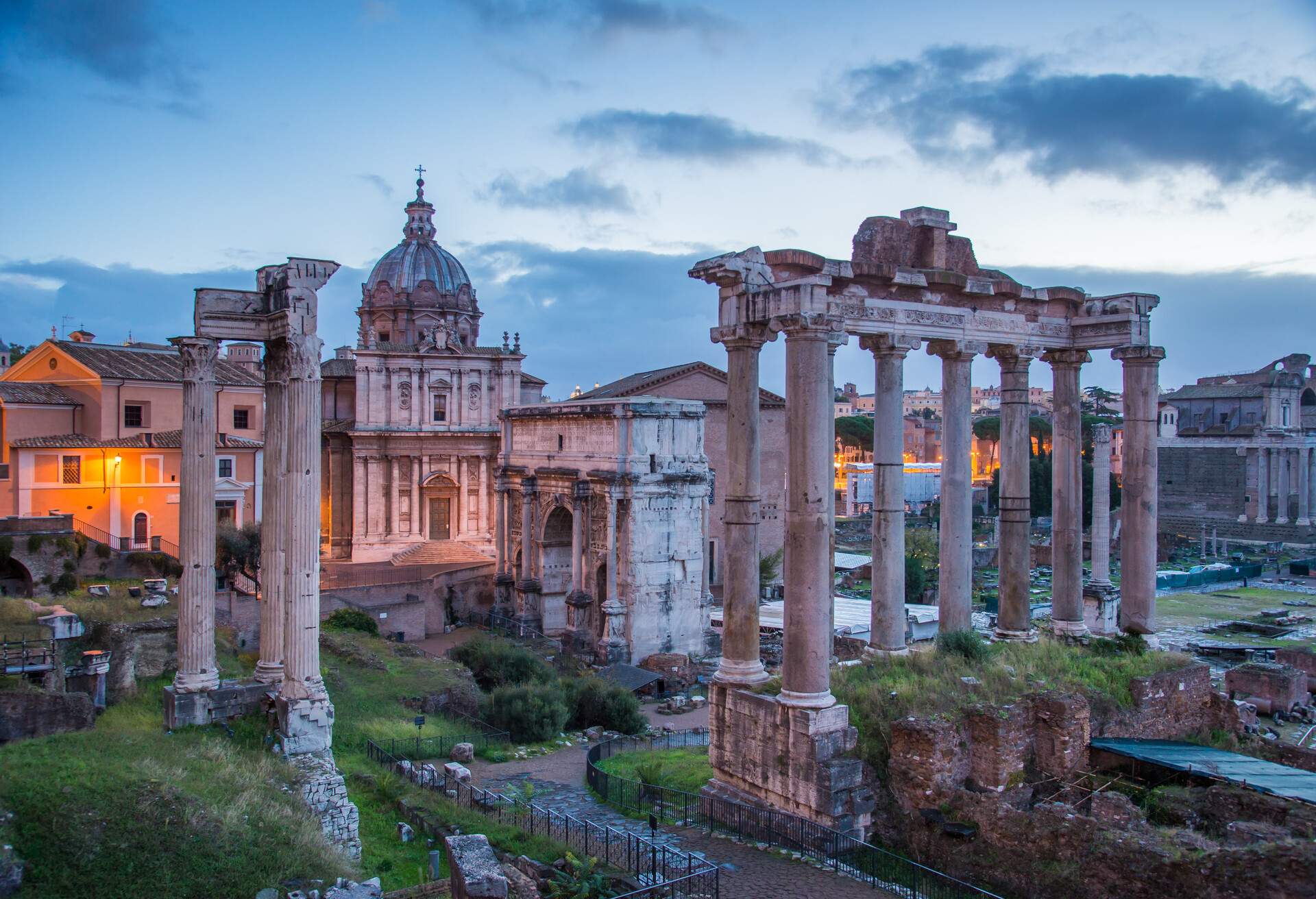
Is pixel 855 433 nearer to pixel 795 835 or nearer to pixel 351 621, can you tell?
pixel 351 621

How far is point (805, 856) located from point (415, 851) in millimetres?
5086

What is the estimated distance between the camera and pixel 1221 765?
12.7 metres

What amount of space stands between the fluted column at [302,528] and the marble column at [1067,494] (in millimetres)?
12023

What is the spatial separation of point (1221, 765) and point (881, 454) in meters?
6.01

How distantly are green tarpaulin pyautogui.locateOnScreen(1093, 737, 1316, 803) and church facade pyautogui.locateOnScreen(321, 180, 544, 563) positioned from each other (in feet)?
113

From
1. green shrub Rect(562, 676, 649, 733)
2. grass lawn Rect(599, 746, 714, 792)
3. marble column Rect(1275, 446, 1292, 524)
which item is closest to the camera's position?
grass lawn Rect(599, 746, 714, 792)

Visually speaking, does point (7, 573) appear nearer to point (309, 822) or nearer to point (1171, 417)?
point (309, 822)

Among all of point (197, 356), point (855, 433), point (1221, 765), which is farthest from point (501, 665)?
point (855, 433)

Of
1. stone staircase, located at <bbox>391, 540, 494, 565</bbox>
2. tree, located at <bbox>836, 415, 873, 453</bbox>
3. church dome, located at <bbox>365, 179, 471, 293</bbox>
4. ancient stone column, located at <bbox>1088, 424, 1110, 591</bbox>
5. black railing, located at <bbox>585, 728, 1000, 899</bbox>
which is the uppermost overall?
church dome, located at <bbox>365, 179, 471, 293</bbox>

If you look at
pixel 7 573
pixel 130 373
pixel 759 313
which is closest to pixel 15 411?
pixel 130 373

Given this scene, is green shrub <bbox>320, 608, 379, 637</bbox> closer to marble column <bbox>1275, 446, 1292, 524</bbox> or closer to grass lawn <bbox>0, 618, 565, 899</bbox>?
grass lawn <bbox>0, 618, 565, 899</bbox>

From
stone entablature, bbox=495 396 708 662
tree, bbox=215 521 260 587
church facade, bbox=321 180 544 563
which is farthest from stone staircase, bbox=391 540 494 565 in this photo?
tree, bbox=215 521 260 587

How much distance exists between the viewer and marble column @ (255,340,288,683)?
14914mm

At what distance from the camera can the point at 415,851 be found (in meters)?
13.3
